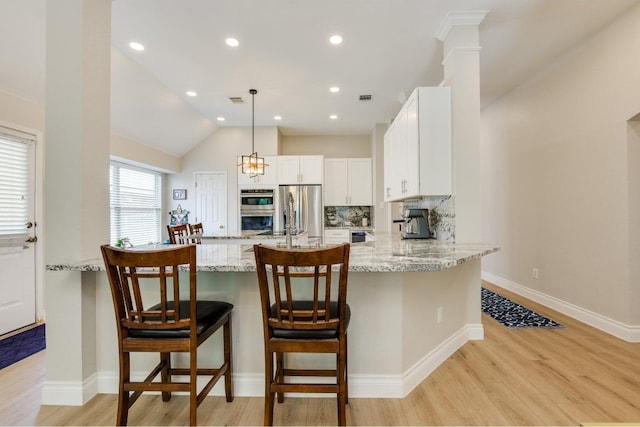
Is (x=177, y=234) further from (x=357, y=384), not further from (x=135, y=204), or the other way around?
(x=357, y=384)

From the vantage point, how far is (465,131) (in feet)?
8.84

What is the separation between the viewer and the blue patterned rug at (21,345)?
2480 mm

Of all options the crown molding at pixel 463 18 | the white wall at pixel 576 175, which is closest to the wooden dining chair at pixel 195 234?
the crown molding at pixel 463 18

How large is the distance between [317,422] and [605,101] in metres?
3.76

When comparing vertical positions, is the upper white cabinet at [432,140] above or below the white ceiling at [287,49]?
below

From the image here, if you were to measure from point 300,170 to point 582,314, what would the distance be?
458 centimetres

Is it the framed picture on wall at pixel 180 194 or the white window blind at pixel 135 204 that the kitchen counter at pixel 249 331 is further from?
the framed picture on wall at pixel 180 194

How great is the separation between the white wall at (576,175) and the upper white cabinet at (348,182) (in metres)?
2.36

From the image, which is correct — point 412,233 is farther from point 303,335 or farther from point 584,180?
point 303,335

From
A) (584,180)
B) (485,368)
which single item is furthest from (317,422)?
(584,180)

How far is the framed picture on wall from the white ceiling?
138 cm

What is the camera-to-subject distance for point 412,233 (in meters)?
3.27

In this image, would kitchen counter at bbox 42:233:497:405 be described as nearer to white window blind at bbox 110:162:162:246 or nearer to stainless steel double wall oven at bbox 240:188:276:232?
white window blind at bbox 110:162:162:246

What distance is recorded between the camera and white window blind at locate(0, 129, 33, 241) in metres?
3.05
